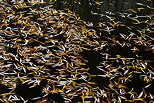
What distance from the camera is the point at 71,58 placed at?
338 centimetres

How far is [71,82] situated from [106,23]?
6.04 ft

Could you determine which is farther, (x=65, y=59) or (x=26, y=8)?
(x=26, y=8)

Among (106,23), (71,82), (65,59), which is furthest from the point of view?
(106,23)

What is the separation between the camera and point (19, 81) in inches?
115

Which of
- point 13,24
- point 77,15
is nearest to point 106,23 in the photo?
point 77,15

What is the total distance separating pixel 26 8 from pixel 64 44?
1.49 metres

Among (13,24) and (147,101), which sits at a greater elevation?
(13,24)

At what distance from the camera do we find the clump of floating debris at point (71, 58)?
283 centimetres

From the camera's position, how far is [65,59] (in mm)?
3361

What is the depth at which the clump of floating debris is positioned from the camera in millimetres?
2830

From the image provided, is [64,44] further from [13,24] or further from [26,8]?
[26,8]

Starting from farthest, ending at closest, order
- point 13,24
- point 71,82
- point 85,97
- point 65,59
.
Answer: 1. point 13,24
2. point 65,59
3. point 71,82
4. point 85,97

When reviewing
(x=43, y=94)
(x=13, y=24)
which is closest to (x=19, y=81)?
(x=43, y=94)

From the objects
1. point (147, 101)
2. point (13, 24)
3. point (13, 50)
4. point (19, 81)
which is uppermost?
point (13, 24)
